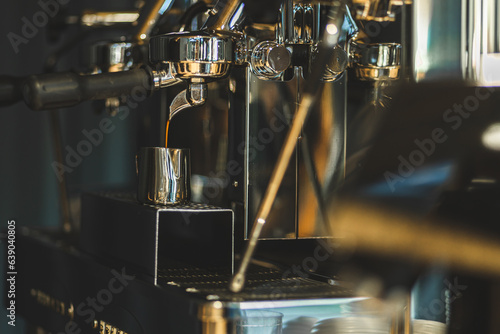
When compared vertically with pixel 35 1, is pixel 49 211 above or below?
below

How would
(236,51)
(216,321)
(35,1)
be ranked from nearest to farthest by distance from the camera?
(216,321)
(236,51)
(35,1)

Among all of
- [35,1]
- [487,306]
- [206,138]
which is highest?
[35,1]

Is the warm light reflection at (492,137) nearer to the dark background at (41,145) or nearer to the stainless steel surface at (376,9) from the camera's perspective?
the stainless steel surface at (376,9)

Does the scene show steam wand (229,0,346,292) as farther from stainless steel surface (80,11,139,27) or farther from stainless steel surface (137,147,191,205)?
stainless steel surface (80,11,139,27)

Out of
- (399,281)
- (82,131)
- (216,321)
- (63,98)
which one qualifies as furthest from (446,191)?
(82,131)

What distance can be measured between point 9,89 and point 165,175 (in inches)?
9.2

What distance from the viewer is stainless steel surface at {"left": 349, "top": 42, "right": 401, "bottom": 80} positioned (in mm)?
638

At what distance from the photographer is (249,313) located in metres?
0.53

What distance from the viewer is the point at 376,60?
0.64m

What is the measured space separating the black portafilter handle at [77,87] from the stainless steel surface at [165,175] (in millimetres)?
57

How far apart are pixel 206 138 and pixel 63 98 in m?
0.16

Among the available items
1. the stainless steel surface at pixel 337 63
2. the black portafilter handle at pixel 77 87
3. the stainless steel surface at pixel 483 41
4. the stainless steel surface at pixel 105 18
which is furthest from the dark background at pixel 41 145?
the stainless steel surface at pixel 483 41

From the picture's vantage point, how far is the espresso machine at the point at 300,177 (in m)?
0.56

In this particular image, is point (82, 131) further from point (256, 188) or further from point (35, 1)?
point (256, 188)
